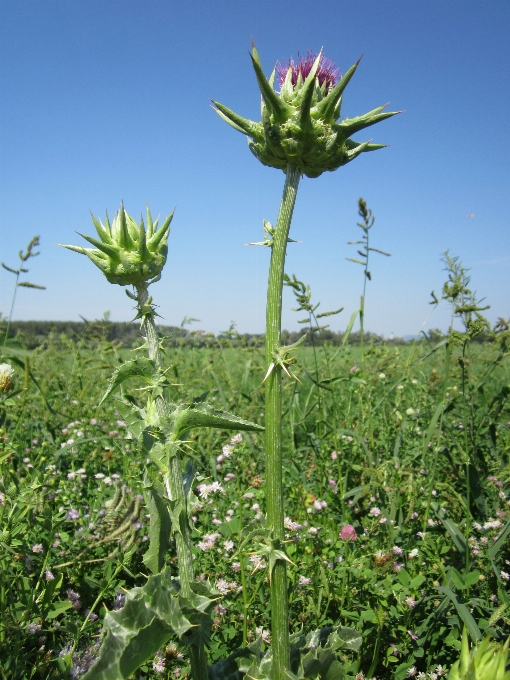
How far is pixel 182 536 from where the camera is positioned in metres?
1.69

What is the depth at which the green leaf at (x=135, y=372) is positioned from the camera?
1648 millimetres

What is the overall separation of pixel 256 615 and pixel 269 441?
1.21 m

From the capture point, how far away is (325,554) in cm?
265

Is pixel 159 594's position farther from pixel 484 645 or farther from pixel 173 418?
pixel 484 645

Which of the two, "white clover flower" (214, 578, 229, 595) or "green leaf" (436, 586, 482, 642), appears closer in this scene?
"green leaf" (436, 586, 482, 642)

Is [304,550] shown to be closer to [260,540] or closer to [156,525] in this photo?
[260,540]

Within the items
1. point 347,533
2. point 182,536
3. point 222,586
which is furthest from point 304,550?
point 182,536

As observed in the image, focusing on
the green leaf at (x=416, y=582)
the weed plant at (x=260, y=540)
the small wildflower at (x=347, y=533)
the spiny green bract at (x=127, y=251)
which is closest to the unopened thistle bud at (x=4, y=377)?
the weed plant at (x=260, y=540)

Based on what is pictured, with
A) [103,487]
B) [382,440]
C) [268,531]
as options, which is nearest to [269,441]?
[268,531]

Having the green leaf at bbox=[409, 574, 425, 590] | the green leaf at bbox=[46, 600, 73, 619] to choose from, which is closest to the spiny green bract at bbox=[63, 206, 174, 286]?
the green leaf at bbox=[46, 600, 73, 619]

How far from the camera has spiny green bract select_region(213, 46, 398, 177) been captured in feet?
5.40

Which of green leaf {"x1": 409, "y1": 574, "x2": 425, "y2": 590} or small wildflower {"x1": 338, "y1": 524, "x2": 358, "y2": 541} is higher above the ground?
small wildflower {"x1": 338, "y1": 524, "x2": 358, "y2": 541}

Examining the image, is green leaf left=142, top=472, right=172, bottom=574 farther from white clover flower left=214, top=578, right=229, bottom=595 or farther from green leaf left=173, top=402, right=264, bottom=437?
white clover flower left=214, top=578, right=229, bottom=595

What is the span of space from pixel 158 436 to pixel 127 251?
0.66m
